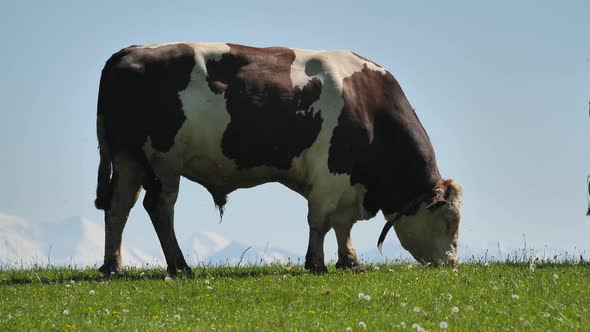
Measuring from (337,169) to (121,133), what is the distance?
3737 mm

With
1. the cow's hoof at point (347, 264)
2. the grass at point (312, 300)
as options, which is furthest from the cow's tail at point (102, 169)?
the cow's hoof at point (347, 264)

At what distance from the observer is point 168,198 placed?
1788 cm

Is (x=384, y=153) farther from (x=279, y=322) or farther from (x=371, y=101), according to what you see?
(x=279, y=322)

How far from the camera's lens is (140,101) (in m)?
18.0

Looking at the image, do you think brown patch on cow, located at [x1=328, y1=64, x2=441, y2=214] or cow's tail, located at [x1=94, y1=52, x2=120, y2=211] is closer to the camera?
cow's tail, located at [x1=94, y1=52, x2=120, y2=211]

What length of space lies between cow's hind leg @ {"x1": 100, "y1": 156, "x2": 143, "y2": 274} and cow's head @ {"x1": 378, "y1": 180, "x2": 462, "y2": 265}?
4.65m

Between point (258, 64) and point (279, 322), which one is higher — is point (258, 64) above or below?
above

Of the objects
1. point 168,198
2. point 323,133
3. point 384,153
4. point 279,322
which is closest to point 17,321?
point 279,322

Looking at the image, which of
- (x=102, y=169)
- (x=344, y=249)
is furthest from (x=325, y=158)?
(x=102, y=169)

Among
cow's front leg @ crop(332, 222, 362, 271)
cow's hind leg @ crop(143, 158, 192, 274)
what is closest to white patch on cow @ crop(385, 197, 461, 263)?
cow's front leg @ crop(332, 222, 362, 271)

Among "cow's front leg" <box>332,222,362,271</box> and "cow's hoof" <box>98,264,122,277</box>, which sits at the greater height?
"cow's front leg" <box>332,222,362,271</box>

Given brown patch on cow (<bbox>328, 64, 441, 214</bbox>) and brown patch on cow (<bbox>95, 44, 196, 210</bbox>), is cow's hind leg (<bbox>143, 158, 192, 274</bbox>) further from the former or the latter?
brown patch on cow (<bbox>328, 64, 441, 214</bbox>)

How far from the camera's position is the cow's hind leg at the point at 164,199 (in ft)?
58.5

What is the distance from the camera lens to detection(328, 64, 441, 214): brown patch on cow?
18.9m
